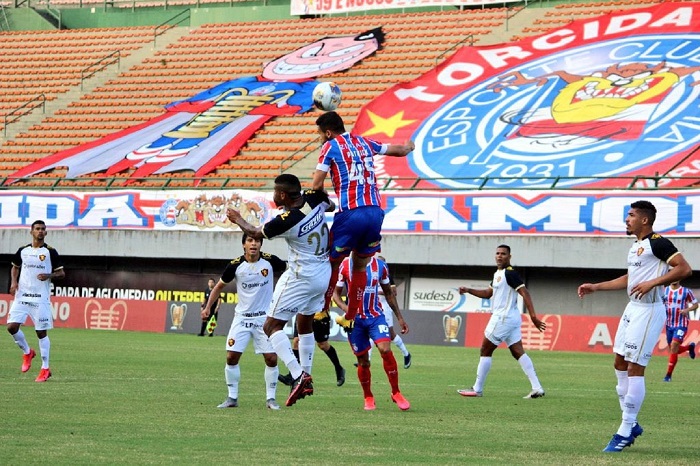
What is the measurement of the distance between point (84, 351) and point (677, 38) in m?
25.5

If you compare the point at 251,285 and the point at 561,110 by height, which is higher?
the point at 561,110

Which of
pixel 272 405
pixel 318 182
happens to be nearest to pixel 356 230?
pixel 318 182

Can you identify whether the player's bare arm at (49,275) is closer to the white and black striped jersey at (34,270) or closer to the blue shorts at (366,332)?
the white and black striped jersey at (34,270)

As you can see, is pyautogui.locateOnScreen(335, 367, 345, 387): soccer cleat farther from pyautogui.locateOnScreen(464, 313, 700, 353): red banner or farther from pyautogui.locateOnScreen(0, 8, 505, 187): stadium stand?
pyautogui.locateOnScreen(0, 8, 505, 187): stadium stand

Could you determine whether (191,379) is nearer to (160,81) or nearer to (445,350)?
(445,350)

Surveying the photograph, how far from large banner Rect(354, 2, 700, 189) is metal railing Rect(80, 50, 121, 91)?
47.2 feet

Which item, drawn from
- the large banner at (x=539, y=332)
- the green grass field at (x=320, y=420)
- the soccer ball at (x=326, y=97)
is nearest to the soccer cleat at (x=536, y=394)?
the green grass field at (x=320, y=420)

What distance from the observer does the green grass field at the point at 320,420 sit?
986 cm

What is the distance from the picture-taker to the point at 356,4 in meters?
51.7

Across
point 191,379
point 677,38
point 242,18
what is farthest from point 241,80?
point 191,379

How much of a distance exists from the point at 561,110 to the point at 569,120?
86 centimetres

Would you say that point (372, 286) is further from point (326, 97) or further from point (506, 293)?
point (326, 97)

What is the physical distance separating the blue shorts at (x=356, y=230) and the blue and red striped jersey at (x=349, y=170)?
9 cm

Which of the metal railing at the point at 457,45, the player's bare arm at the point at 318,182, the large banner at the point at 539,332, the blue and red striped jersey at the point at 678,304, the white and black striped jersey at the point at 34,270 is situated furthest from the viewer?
the metal railing at the point at 457,45
